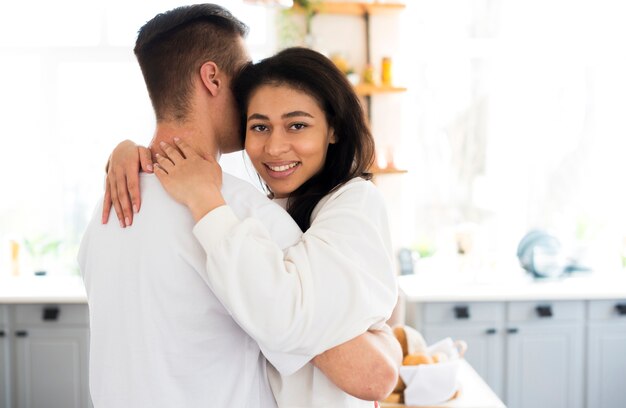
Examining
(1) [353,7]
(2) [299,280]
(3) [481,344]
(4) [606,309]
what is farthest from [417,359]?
(1) [353,7]

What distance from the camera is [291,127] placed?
1271 millimetres

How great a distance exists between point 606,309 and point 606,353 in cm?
24

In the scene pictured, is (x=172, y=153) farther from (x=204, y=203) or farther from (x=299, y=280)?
(x=299, y=280)

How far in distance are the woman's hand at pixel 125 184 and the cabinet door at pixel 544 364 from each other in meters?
2.67

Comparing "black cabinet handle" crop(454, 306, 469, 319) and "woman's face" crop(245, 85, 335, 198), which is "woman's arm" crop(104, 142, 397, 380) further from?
"black cabinet handle" crop(454, 306, 469, 319)

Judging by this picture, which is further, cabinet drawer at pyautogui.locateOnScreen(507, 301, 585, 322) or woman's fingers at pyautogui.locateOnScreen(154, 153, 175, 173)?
cabinet drawer at pyautogui.locateOnScreen(507, 301, 585, 322)

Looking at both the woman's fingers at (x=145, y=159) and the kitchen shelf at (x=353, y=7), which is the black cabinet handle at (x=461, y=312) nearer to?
the kitchen shelf at (x=353, y=7)

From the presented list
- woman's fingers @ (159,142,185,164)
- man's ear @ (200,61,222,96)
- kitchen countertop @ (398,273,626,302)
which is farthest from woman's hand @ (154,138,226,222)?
kitchen countertop @ (398,273,626,302)

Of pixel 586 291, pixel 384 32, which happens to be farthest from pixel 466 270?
pixel 384 32

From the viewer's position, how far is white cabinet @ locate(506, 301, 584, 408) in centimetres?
333

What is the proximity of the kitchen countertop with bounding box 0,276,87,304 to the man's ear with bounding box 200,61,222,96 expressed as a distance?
2.43m

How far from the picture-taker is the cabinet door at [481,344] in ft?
10.8

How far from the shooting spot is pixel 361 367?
1.00 meters

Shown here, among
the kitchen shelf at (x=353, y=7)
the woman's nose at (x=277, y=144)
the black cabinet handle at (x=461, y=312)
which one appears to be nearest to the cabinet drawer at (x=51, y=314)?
the black cabinet handle at (x=461, y=312)
